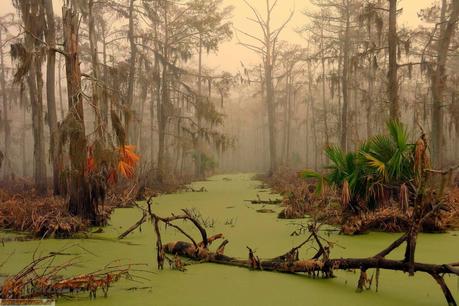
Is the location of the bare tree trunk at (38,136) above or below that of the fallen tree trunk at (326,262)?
above

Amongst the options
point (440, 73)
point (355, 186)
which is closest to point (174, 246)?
point (355, 186)

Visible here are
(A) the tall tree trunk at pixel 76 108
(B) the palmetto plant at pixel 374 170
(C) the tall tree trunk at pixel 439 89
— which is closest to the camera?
(B) the palmetto plant at pixel 374 170

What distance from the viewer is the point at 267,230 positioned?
7098 millimetres

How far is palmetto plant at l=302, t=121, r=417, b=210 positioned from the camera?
671cm

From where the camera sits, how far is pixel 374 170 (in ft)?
23.0

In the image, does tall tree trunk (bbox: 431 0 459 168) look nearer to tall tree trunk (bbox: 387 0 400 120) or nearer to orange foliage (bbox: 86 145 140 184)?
tall tree trunk (bbox: 387 0 400 120)

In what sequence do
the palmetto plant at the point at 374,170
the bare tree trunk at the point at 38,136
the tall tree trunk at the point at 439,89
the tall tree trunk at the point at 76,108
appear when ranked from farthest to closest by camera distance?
1. the bare tree trunk at the point at 38,136
2. the tall tree trunk at the point at 439,89
3. the tall tree trunk at the point at 76,108
4. the palmetto plant at the point at 374,170

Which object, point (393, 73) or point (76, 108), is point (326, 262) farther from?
point (393, 73)

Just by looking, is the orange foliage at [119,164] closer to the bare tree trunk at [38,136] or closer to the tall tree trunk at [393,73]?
the bare tree trunk at [38,136]

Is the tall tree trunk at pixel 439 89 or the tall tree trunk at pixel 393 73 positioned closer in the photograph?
the tall tree trunk at pixel 393 73

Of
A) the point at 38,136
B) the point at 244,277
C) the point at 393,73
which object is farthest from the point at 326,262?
the point at 38,136

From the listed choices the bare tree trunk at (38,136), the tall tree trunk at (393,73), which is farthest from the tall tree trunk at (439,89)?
the bare tree trunk at (38,136)

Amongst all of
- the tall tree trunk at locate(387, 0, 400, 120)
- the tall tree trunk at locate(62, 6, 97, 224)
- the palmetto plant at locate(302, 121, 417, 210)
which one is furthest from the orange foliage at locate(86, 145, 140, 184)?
the tall tree trunk at locate(387, 0, 400, 120)

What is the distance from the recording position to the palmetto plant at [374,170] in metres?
6.71
